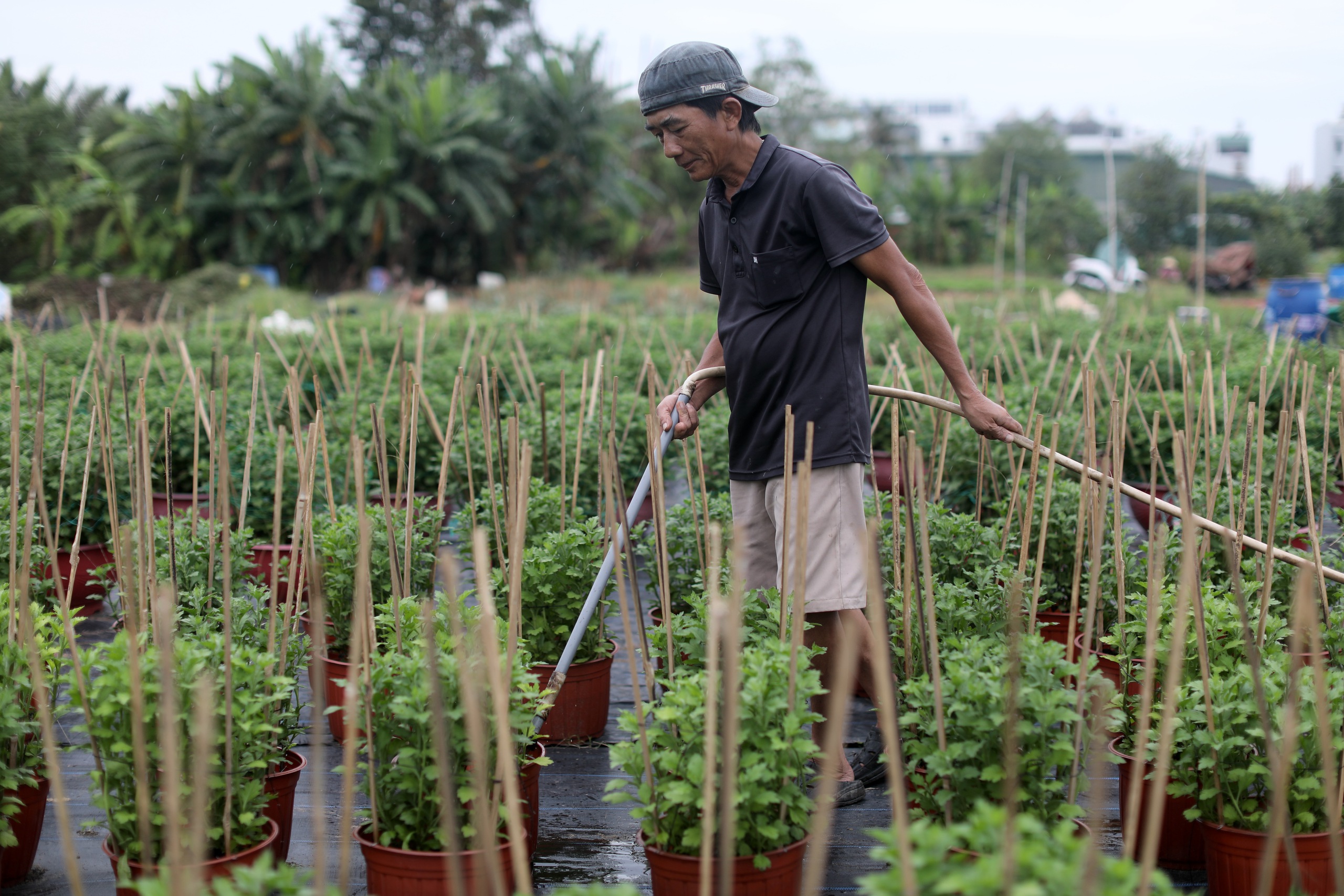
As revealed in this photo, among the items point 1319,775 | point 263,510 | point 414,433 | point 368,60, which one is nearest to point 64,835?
point 414,433

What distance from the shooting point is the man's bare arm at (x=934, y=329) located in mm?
2367

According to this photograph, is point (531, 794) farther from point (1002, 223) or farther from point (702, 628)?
point (1002, 223)

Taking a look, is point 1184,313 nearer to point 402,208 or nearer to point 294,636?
point 294,636

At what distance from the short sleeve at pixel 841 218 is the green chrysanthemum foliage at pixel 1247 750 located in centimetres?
110

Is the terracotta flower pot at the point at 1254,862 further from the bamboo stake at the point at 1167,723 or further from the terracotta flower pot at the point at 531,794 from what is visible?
the terracotta flower pot at the point at 531,794

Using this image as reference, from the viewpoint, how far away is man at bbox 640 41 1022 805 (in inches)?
92.3

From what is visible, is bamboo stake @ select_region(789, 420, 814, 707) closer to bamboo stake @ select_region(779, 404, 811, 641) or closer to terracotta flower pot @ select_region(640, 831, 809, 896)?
bamboo stake @ select_region(779, 404, 811, 641)

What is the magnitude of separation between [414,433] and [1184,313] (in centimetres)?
1067

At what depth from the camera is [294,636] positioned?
269cm

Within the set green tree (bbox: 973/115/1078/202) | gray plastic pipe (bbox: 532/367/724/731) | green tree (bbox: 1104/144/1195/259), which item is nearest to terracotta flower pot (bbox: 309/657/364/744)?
gray plastic pipe (bbox: 532/367/724/731)

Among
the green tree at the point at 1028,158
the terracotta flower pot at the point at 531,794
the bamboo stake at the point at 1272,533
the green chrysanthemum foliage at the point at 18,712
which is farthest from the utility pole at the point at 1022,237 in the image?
the green chrysanthemum foliage at the point at 18,712

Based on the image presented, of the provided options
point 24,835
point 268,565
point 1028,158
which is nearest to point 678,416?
point 24,835

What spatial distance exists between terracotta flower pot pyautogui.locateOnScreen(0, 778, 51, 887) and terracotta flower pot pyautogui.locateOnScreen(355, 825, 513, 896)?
754 mm

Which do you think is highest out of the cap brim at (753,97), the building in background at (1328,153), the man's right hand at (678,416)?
the building in background at (1328,153)
